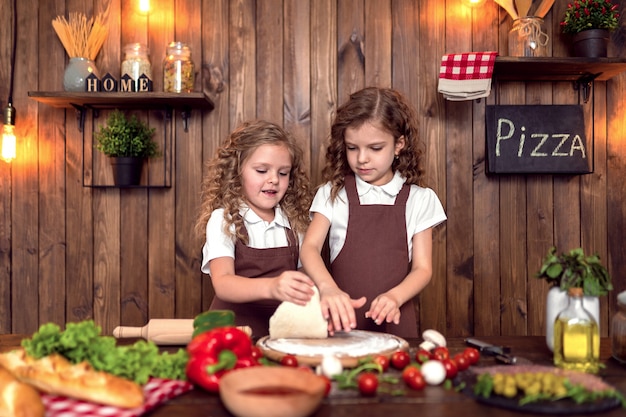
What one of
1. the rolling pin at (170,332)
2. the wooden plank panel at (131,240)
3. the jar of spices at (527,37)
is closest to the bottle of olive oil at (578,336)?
the rolling pin at (170,332)

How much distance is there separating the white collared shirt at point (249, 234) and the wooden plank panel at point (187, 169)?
0.44 meters

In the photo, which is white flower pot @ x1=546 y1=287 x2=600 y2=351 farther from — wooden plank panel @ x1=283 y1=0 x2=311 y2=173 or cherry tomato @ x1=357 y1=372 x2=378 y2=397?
wooden plank panel @ x1=283 y1=0 x2=311 y2=173

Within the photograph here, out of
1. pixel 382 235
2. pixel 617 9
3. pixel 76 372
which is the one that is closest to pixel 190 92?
pixel 382 235

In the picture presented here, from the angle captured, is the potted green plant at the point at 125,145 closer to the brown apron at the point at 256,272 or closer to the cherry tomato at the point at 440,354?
the brown apron at the point at 256,272

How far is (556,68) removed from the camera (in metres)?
2.32

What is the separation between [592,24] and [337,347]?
1730 mm

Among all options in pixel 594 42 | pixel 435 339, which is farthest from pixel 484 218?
pixel 435 339

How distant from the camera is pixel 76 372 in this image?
0.98 m

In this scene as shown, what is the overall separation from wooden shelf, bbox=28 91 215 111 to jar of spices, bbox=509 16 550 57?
1.18 m

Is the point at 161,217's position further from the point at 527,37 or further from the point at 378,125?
the point at 527,37

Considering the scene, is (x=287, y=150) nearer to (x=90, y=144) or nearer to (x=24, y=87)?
(x=90, y=144)

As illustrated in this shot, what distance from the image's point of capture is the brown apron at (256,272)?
195 cm

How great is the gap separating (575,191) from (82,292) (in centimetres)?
203

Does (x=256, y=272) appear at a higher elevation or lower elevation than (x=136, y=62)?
lower
